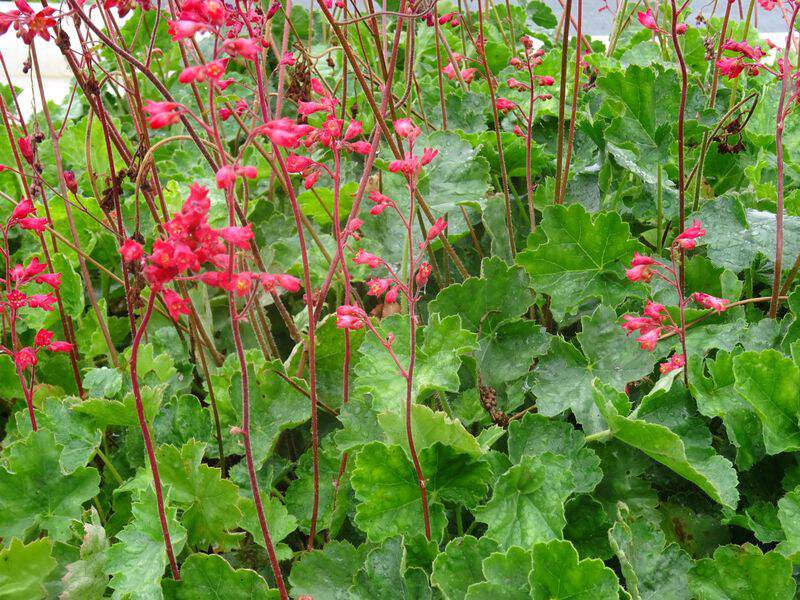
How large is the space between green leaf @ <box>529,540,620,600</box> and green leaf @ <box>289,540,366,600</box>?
0.28m

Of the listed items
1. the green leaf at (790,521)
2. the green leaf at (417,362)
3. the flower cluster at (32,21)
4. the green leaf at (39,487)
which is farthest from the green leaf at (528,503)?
the flower cluster at (32,21)

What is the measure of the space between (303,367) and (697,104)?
0.90 m

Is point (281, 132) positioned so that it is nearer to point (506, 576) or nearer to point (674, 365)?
point (506, 576)

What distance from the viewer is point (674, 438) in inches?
40.6

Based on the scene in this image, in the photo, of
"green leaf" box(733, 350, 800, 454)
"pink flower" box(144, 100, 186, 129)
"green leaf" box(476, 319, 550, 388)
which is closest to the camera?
"pink flower" box(144, 100, 186, 129)

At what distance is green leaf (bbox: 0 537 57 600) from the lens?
1089 millimetres

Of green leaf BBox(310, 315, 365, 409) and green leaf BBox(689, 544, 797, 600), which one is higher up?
green leaf BBox(310, 315, 365, 409)

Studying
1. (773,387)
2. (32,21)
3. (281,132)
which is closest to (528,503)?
(773,387)

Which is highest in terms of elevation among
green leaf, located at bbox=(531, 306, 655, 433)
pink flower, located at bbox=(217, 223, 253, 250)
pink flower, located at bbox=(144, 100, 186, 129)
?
pink flower, located at bbox=(144, 100, 186, 129)

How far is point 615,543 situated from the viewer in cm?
104

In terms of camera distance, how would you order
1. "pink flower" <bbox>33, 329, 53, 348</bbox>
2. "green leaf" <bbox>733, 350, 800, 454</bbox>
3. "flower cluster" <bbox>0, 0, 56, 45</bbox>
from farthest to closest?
"pink flower" <bbox>33, 329, 53, 348</bbox>
"green leaf" <bbox>733, 350, 800, 454</bbox>
"flower cluster" <bbox>0, 0, 56, 45</bbox>

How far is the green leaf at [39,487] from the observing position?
48.6 inches

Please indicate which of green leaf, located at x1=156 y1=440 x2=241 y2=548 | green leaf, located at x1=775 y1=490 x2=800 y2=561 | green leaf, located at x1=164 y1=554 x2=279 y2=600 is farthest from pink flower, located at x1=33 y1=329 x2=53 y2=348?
green leaf, located at x1=775 y1=490 x2=800 y2=561

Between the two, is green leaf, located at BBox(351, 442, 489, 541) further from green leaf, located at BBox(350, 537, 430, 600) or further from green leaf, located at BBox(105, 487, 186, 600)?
green leaf, located at BBox(105, 487, 186, 600)
